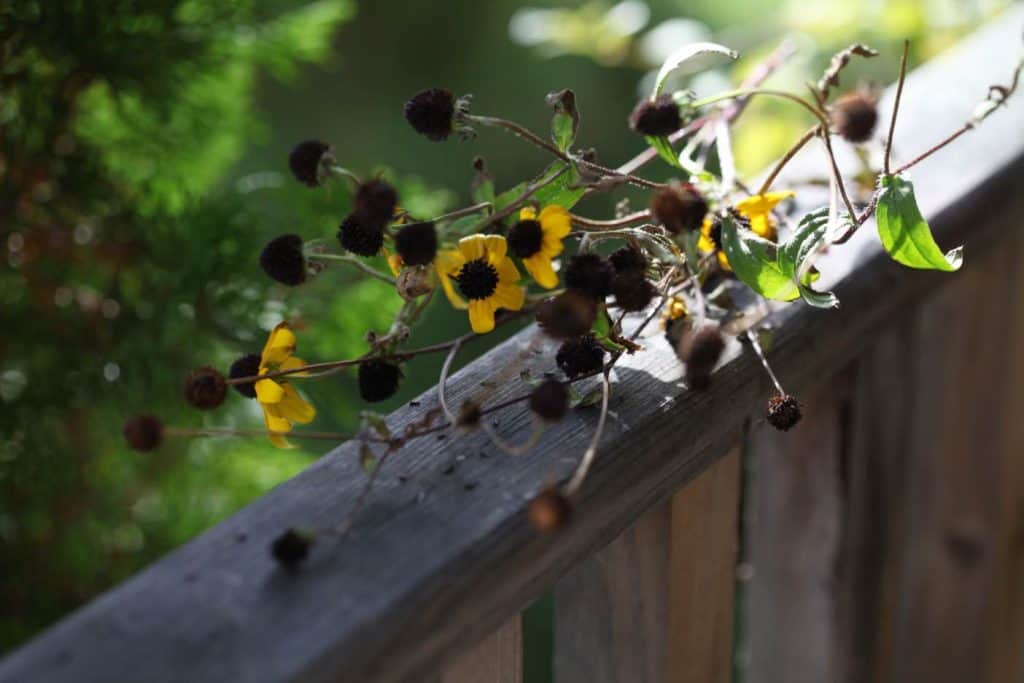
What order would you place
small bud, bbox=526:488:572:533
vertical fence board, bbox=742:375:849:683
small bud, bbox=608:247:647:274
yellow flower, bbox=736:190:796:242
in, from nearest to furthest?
small bud, bbox=526:488:572:533, small bud, bbox=608:247:647:274, yellow flower, bbox=736:190:796:242, vertical fence board, bbox=742:375:849:683

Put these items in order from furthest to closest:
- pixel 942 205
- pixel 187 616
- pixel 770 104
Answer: pixel 770 104 < pixel 942 205 < pixel 187 616

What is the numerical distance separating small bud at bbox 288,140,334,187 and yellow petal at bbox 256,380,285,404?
11 centimetres

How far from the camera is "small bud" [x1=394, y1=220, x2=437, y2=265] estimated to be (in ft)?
1.65

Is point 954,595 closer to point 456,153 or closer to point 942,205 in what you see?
point 942,205

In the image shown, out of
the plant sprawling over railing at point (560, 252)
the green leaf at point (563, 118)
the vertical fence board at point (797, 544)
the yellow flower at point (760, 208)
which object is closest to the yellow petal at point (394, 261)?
the plant sprawling over railing at point (560, 252)

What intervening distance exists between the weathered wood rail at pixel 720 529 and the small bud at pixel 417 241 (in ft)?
0.36

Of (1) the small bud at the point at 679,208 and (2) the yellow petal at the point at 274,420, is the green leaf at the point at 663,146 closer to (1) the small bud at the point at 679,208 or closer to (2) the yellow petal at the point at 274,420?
(1) the small bud at the point at 679,208

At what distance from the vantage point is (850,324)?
31.0 inches

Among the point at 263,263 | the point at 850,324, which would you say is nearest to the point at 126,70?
the point at 263,263

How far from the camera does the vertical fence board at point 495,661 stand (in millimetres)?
526

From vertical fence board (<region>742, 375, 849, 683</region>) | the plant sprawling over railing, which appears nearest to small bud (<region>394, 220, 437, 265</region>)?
the plant sprawling over railing

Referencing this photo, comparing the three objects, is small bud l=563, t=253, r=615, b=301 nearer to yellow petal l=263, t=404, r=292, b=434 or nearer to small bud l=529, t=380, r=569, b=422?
small bud l=529, t=380, r=569, b=422

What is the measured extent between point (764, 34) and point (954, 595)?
3.13 feet

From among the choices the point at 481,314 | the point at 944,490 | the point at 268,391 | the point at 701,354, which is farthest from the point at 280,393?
the point at 944,490
